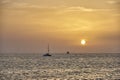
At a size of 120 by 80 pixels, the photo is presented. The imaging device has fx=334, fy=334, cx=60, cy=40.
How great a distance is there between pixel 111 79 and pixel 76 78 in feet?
26.0

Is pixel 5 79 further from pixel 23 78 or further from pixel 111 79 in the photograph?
pixel 111 79

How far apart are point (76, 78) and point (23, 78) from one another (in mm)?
12121

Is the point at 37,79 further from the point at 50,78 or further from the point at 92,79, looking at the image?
the point at 92,79

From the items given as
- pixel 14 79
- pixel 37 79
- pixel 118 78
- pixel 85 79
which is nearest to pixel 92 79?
pixel 85 79

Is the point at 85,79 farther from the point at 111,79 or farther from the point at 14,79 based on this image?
the point at 14,79

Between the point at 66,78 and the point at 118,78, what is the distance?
38.5 feet

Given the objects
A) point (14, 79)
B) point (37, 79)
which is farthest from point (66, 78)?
point (14, 79)

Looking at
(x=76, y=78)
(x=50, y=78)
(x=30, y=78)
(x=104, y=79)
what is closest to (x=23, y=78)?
(x=30, y=78)

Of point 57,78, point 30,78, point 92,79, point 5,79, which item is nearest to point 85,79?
point 92,79

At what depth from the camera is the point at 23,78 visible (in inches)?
3007

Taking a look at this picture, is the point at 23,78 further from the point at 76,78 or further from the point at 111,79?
the point at 111,79

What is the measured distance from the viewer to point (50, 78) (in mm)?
75562

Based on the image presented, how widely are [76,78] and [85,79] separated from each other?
2.52m

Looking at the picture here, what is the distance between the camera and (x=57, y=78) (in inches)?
2972
